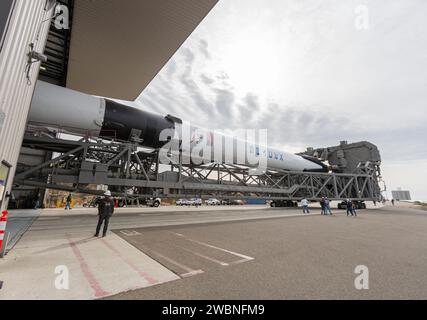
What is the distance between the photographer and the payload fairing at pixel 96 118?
24.2 feet

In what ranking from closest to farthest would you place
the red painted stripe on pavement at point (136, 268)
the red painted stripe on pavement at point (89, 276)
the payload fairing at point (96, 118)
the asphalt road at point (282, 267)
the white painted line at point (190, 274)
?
the red painted stripe on pavement at point (89, 276), the asphalt road at point (282, 267), the red painted stripe on pavement at point (136, 268), the white painted line at point (190, 274), the payload fairing at point (96, 118)

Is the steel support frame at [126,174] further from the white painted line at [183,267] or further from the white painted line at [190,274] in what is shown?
the white painted line at [190,274]

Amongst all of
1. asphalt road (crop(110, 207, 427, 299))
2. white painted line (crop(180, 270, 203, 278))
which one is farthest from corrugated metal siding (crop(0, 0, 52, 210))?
white painted line (crop(180, 270, 203, 278))

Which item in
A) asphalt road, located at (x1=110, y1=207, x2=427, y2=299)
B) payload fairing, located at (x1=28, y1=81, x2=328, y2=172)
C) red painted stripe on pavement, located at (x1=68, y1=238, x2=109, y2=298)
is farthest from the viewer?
payload fairing, located at (x1=28, y1=81, x2=328, y2=172)

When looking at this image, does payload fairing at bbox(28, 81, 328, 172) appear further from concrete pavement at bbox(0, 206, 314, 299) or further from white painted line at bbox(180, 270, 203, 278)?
white painted line at bbox(180, 270, 203, 278)

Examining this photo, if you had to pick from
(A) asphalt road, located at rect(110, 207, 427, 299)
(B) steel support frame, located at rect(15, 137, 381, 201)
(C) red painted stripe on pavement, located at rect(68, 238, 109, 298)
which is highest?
(B) steel support frame, located at rect(15, 137, 381, 201)

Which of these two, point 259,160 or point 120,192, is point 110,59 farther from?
point 259,160

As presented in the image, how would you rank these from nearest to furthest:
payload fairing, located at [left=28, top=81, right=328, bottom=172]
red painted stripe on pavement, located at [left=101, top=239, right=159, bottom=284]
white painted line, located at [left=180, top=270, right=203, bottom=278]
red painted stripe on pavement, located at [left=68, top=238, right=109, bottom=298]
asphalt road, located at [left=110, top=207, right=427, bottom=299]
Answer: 1. red painted stripe on pavement, located at [left=68, top=238, right=109, bottom=298]
2. asphalt road, located at [left=110, top=207, right=427, bottom=299]
3. red painted stripe on pavement, located at [left=101, top=239, right=159, bottom=284]
4. white painted line, located at [left=180, top=270, right=203, bottom=278]
5. payload fairing, located at [left=28, top=81, right=328, bottom=172]

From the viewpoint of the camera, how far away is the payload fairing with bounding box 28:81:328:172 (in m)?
7.38

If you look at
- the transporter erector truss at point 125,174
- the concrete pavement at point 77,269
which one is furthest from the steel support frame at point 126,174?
the concrete pavement at point 77,269

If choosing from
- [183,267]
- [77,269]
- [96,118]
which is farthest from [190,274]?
[96,118]

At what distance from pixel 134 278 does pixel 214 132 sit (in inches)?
392

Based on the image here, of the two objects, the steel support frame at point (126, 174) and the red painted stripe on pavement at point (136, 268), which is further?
the steel support frame at point (126, 174)

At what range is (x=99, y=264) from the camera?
3.28 meters
